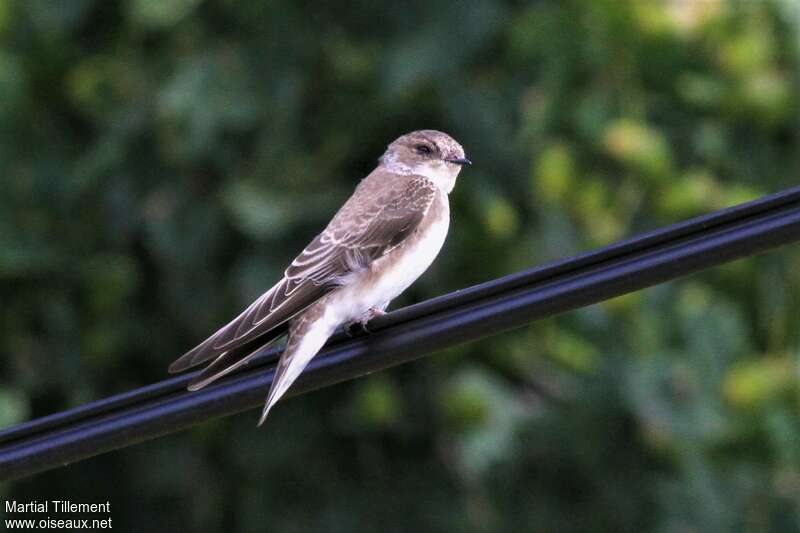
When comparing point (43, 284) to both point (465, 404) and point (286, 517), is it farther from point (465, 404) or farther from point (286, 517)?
point (465, 404)

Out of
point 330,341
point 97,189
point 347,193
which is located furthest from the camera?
point 97,189

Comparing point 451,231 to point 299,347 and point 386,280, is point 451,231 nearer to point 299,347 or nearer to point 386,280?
point 386,280

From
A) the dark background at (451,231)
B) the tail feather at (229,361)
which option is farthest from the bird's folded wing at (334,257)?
the dark background at (451,231)

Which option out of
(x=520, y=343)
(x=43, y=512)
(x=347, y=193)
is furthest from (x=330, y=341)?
(x=43, y=512)

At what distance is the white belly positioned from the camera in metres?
4.73

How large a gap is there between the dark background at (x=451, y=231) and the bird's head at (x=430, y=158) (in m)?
0.76

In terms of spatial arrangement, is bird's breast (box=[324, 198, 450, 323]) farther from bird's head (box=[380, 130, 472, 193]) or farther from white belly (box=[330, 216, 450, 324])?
bird's head (box=[380, 130, 472, 193])

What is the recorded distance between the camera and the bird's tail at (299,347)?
404 centimetres

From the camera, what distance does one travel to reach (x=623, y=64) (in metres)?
6.71

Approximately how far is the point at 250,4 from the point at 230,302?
1.27 m

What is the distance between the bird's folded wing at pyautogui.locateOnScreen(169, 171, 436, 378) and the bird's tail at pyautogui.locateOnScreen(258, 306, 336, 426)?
44mm

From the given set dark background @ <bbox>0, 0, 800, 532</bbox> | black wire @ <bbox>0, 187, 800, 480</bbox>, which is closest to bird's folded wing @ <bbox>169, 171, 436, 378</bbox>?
black wire @ <bbox>0, 187, 800, 480</bbox>

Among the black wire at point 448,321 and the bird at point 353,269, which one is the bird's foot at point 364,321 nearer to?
the bird at point 353,269

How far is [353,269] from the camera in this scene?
4.82m
